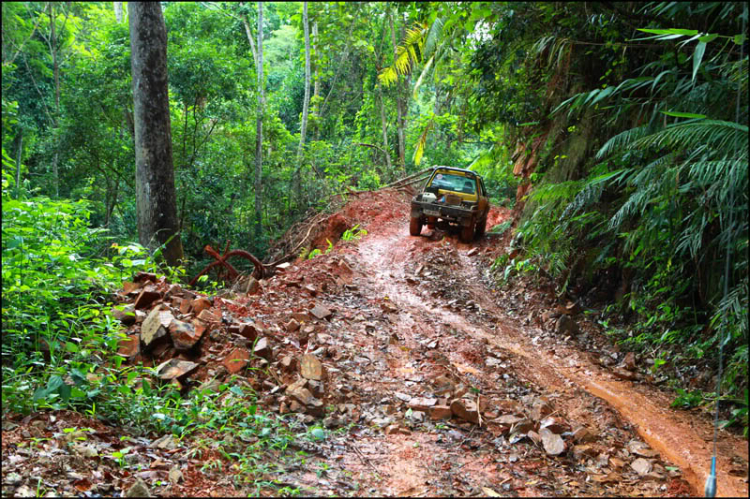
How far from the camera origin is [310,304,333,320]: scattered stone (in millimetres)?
6332

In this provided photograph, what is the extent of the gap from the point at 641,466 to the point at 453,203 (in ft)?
29.1

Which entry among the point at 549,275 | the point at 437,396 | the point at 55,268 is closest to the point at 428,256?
the point at 549,275

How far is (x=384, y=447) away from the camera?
385cm

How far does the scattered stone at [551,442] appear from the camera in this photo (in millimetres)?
3822

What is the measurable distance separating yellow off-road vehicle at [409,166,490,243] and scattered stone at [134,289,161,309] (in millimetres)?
8126

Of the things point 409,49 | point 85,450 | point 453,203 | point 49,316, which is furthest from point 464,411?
point 453,203

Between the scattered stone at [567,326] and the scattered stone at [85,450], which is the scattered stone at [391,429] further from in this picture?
the scattered stone at [567,326]

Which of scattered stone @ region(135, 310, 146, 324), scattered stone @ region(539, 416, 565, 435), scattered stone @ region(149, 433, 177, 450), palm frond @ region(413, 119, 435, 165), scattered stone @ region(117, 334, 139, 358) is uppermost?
palm frond @ region(413, 119, 435, 165)

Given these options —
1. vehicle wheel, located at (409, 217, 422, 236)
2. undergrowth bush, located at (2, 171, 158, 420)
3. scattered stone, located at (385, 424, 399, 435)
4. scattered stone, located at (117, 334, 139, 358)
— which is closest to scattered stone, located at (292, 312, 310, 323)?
scattered stone, located at (117, 334, 139, 358)

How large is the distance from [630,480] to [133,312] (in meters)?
4.43

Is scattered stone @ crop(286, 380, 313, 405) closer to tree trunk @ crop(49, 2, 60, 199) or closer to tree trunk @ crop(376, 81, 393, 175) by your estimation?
Result: tree trunk @ crop(49, 2, 60, 199)

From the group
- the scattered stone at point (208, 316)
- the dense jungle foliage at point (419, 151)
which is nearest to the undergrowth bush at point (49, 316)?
the dense jungle foliage at point (419, 151)

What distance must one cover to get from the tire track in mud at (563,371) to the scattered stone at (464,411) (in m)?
1.10

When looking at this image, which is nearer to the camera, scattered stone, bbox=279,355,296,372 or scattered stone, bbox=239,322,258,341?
scattered stone, bbox=279,355,296,372
